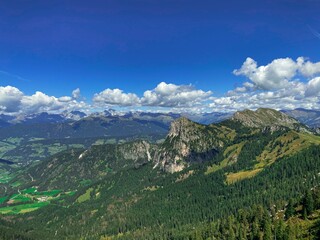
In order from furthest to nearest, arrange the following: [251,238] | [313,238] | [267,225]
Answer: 1. [251,238]
2. [267,225]
3. [313,238]

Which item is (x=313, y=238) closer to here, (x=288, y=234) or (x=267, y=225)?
(x=288, y=234)

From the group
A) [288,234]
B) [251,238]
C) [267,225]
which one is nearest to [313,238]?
[288,234]

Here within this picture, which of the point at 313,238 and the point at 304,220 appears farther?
the point at 304,220

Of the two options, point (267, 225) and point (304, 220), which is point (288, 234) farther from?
point (304, 220)

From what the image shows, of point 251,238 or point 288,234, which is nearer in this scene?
point 288,234

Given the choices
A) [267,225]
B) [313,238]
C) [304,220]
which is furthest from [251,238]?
[313,238]

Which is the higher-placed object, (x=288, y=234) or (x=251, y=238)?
(x=288, y=234)

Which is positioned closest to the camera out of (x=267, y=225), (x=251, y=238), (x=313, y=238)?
(x=313, y=238)

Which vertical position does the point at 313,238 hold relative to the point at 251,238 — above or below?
above
